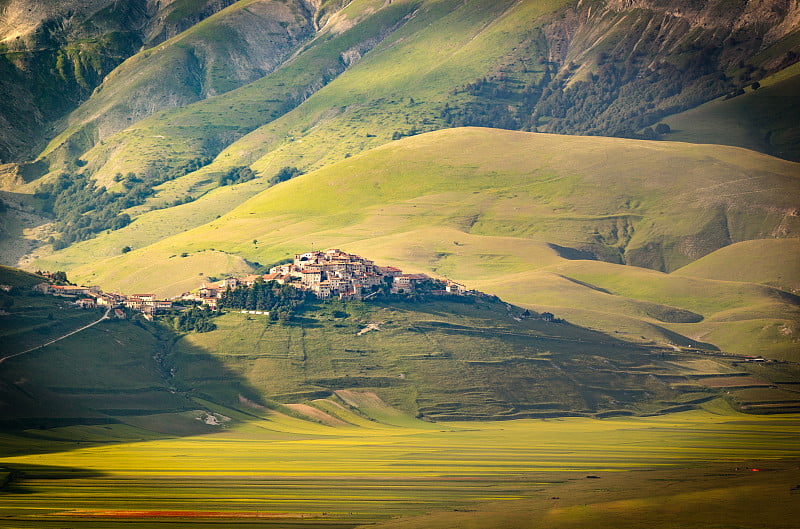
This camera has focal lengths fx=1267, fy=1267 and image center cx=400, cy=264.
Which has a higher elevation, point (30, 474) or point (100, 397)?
point (30, 474)

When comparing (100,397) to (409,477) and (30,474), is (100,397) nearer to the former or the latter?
(30,474)

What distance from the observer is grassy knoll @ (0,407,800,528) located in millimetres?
105562

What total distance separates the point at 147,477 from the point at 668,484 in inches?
2019

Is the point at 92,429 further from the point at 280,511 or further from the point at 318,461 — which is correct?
the point at 280,511

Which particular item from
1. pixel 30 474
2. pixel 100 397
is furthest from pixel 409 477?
pixel 100 397

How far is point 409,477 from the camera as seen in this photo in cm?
12988

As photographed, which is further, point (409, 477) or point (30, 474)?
point (409, 477)

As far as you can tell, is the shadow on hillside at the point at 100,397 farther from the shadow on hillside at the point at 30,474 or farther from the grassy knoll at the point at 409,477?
the shadow on hillside at the point at 30,474

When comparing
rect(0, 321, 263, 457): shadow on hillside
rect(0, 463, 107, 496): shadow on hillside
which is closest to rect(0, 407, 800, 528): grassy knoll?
rect(0, 463, 107, 496): shadow on hillside

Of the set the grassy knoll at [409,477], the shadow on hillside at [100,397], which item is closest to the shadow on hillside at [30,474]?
the grassy knoll at [409,477]

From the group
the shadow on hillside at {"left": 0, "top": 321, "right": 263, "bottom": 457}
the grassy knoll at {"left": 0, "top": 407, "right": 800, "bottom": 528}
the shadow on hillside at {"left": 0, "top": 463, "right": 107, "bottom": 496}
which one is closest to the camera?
the grassy knoll at {"left": 0, "top": 407, "right": 800, "bottom": 528}

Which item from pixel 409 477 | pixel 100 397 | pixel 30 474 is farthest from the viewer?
pixel 100 397

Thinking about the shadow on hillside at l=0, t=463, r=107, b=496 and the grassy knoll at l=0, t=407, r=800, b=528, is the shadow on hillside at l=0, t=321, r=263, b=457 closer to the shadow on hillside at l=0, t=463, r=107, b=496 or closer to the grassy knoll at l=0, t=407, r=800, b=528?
the grassy knoll at l=0, t=407, r=800, b=528

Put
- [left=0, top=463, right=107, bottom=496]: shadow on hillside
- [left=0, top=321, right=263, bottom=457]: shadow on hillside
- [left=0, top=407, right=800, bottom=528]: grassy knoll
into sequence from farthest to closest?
[left=0, top=321, right=263, bottom=457]: shadow on hillside
[left=0, top=463, right=107, bottom=496]: shadow on hillside
[left=0, top=407, right=800, bottom=528]: grassy knoll
